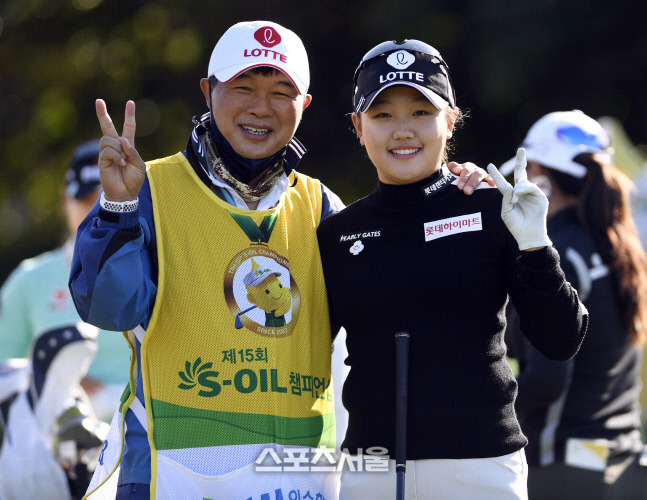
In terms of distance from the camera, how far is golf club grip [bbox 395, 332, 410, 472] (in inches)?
109

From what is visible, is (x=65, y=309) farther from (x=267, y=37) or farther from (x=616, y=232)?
(x=616, y=232)

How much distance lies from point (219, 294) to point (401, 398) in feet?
2.05

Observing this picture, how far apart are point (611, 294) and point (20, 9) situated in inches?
363

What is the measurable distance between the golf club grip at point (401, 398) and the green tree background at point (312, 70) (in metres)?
6.27

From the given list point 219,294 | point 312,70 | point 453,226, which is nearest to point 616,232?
point 453,226

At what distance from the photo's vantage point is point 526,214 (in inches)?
109

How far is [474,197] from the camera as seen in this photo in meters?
3.01

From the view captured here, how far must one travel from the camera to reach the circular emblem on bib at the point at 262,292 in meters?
3.00

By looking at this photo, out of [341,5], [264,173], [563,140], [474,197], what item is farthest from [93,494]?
[341,5]

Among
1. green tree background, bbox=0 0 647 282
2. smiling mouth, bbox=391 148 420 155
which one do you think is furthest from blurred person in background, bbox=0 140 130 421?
green tree background, bbox=0 0 647 282

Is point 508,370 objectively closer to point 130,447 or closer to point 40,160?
point 130,447

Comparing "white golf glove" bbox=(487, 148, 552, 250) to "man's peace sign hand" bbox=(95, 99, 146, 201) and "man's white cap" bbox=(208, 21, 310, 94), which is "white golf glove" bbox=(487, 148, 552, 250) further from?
"man's peace sign hand" bbox=(95, 99, 146, 201)

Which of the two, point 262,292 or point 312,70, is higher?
point 312,70

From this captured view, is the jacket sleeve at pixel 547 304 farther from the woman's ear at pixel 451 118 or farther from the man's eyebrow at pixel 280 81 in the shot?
the man's eyebrow at pixel 280 81
